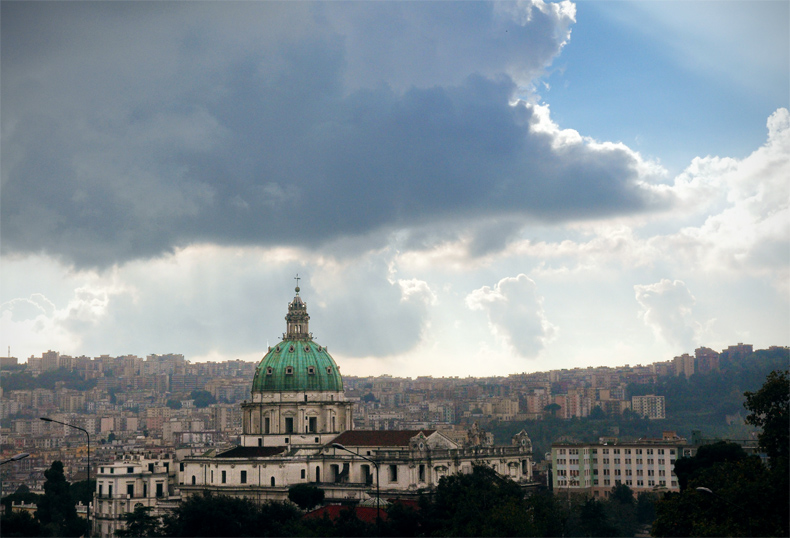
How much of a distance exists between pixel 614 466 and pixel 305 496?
44.3m

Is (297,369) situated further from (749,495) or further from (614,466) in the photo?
(749,495)

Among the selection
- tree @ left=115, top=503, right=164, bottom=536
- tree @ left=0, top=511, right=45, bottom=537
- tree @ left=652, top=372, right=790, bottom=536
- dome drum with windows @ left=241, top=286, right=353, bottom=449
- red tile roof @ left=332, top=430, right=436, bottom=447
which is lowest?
tree @ left=115, top=503, right=164, bottom=536

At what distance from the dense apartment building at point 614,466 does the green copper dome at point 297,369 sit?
1257 inches

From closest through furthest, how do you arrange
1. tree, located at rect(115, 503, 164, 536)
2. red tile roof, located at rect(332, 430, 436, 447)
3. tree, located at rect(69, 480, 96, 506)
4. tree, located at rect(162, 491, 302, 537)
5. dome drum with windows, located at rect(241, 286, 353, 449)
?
tree, located at rect(162, 491, 302, 537) → tree, located at rect(115, 503, 164, 536) → red tile roof, located at rect(332, 430, 436, 447) → dome drum with windows, located at rect(241, 286, 353, 449) → tree, located at rect(69, 480, 96, 506)

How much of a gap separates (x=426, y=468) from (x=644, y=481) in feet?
120

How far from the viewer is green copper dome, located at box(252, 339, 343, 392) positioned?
329 ft

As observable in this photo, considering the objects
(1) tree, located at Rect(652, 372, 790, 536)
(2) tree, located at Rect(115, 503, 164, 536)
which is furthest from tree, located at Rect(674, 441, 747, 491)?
(2) tree, located at Rect(115, 503, 164, 536)

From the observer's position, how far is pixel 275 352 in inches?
4033

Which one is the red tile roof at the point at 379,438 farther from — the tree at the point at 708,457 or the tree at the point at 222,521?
the tree at the point at 222,521

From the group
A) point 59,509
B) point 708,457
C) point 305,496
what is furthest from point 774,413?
point 59,509

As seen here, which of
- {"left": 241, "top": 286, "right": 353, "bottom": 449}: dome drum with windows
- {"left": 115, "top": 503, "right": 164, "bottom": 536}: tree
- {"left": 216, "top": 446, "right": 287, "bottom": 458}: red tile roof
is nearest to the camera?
{"left": 115, "top": 503, "right": 164, "bottom": 536}: tree

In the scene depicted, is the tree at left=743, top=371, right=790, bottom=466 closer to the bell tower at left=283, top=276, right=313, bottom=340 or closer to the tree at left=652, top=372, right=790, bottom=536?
the tree at left=652, top=372, right=790, bottom=536

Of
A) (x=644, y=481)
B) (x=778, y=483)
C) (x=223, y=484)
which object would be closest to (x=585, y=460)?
(x=644, y=481)

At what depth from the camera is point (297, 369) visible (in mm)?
100500
